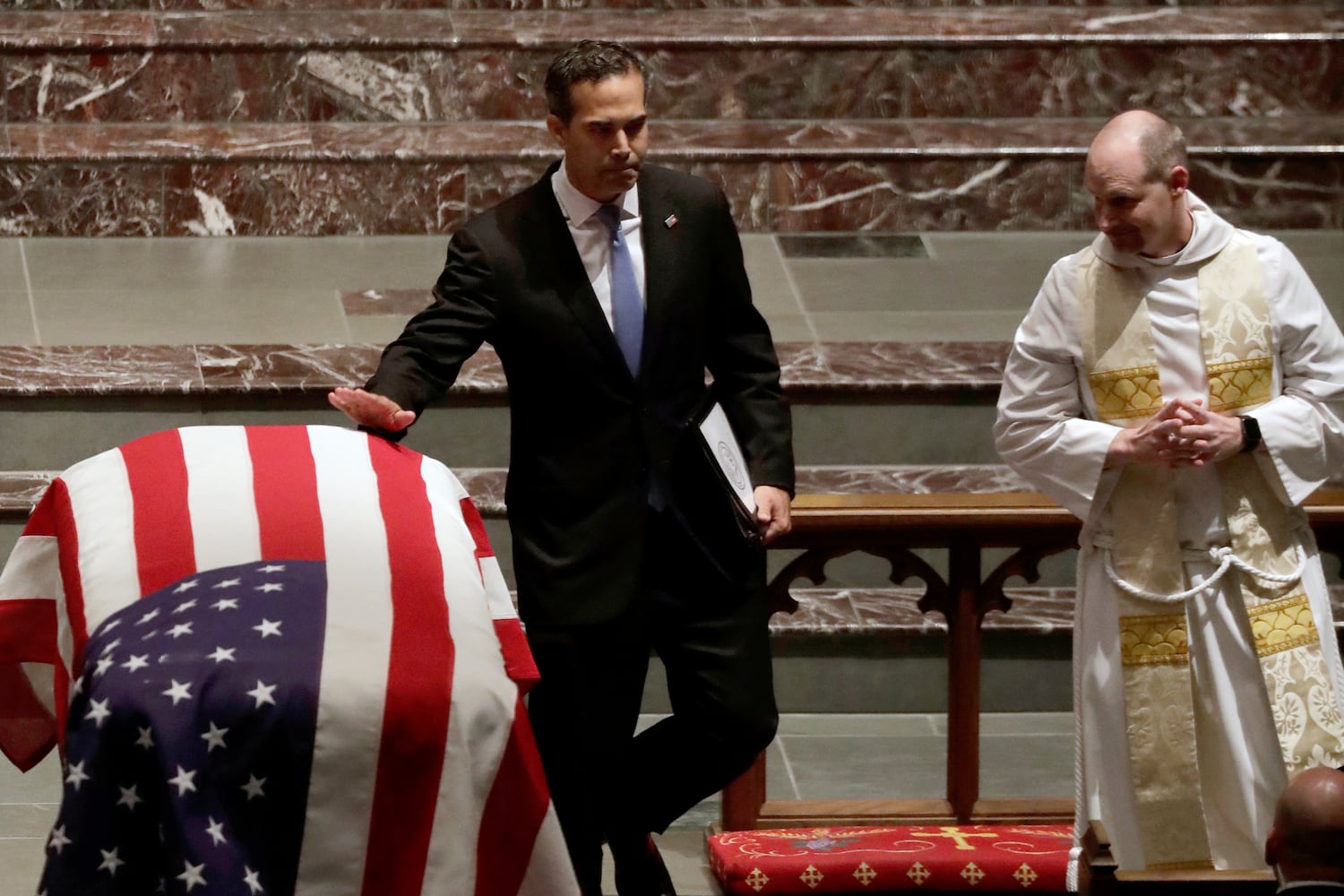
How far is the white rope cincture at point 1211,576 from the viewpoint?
13.3 feet

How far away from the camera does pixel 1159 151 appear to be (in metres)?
3.85

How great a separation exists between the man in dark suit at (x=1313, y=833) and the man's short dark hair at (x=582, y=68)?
6.48 feet

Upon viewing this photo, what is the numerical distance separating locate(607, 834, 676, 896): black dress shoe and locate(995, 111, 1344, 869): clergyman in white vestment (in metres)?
0.93

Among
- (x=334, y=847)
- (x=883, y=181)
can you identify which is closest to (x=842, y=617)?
(x=883, y=181)

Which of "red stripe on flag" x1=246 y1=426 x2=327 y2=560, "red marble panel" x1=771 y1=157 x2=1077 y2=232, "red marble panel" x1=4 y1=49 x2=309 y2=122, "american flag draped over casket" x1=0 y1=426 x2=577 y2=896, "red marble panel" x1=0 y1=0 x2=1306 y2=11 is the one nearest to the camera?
"american flag draped over casket" x1=0 y1=426 x2=577 y2=896

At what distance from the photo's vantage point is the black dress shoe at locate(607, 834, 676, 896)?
4219 millimetres

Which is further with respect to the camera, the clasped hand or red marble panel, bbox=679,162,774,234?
red marble panel, bbox=679,162,774,234

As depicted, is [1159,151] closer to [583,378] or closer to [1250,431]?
[1250,431]

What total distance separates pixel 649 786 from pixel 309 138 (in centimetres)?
429

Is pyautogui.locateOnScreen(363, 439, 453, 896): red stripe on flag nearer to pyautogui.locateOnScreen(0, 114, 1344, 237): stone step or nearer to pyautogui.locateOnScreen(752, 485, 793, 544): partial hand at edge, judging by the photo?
pyautogui.locateOnScreen(752, 485, 793, 544): partial hand at edge

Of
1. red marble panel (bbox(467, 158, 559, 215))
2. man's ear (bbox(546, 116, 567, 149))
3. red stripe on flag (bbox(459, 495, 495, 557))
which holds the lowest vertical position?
red marble panel (bbox(467, 158, 559, 215))

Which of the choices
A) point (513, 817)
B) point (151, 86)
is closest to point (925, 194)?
point (151, 86)

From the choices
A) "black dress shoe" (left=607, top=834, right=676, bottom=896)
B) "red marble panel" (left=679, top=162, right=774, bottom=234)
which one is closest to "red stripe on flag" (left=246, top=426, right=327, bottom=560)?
"black dress shoe" (left=607, top=834, right=676, bottom=896)

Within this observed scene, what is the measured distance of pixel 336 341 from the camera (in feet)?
21.7
